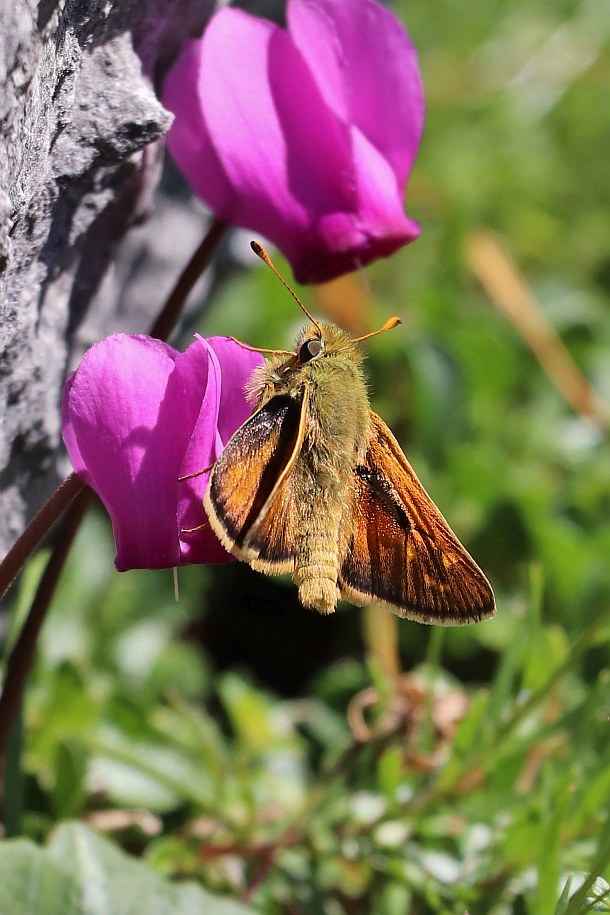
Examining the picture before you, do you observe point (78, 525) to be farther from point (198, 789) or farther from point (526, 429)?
point (526, 429)

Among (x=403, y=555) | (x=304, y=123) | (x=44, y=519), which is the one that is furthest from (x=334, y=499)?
(x=304, y=123)

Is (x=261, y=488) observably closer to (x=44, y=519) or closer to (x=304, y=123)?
(x=44, y=519)

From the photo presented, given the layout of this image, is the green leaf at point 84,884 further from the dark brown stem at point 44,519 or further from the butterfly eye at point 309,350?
the butterfly eye at point 309,350

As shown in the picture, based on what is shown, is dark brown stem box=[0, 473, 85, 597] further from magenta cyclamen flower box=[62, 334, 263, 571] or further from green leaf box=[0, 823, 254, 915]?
green leaf box=[0, 823, 254, 915]

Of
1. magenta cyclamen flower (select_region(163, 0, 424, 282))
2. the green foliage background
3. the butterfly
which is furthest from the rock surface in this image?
the green foliage background

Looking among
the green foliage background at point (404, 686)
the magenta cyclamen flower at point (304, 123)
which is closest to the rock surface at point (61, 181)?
the magenta cyclamen flower at point (304, 123)

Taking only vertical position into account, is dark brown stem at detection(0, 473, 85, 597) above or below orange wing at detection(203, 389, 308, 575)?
below
